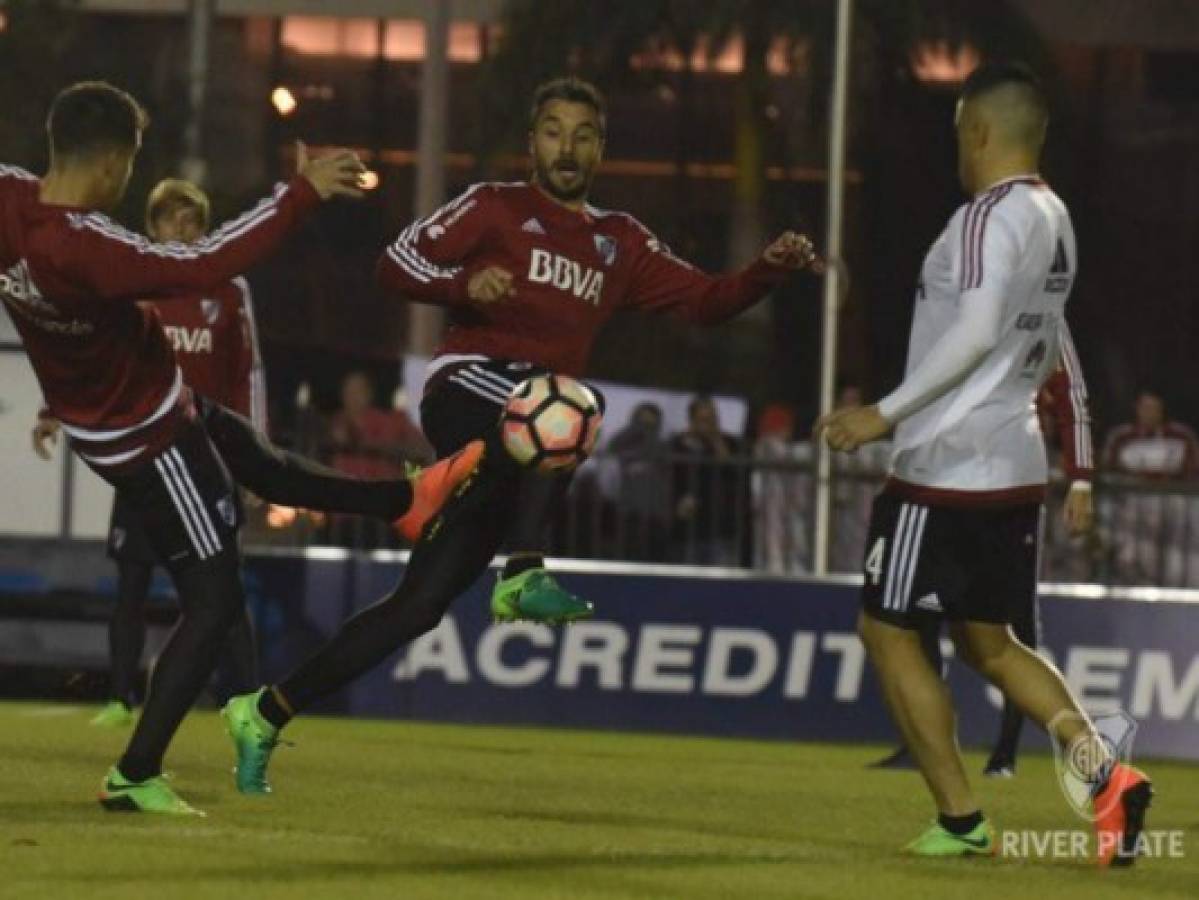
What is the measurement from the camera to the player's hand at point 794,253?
11.3 meters

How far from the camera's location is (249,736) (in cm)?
1084

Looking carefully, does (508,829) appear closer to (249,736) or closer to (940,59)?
(249,736)

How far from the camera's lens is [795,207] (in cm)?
3144

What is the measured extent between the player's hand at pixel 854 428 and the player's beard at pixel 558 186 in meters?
2.58

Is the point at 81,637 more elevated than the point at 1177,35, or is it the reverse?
the point at 1177,35

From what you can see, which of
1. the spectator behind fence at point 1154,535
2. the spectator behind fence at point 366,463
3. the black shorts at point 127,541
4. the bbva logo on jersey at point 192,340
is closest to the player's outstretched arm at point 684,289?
the bbva logo on jersey at point 192,340

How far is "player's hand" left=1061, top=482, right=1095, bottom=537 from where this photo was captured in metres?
13.7

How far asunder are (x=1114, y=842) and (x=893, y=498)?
3.54ft

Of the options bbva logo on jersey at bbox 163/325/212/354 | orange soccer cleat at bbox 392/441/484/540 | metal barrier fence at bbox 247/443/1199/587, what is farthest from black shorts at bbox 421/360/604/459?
metal barrier fence at bbox 247/443/1199/587

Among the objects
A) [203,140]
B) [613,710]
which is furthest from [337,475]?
[203,140]

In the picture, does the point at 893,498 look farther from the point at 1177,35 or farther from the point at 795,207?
the point at 1177,35

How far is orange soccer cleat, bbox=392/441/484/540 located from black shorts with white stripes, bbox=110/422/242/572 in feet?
2.63

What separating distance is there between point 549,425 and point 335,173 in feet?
4.20

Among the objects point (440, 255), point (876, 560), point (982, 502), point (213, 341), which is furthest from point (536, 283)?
point (213, 341)
